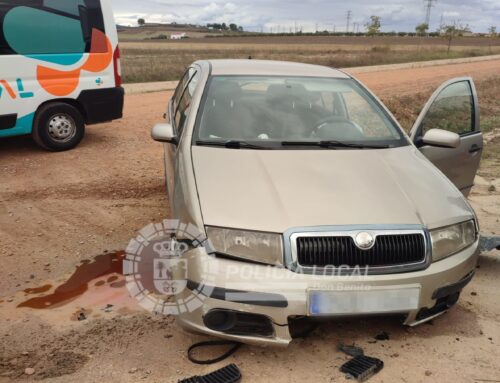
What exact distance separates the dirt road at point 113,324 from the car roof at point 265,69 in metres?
1.76

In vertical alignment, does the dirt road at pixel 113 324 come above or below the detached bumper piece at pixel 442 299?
below

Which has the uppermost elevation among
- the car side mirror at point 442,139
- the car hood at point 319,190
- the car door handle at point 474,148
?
the car side mirror at point 442,139

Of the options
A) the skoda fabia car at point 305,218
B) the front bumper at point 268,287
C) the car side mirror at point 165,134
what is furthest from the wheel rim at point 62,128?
the front bumper at point 268,287

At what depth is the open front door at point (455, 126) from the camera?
436 centimetres

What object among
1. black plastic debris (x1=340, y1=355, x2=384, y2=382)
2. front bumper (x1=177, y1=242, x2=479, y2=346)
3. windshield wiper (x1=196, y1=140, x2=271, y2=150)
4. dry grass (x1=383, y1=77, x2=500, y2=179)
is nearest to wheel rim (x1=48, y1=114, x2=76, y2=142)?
windshield wiper (x1=196, y1=140, x2=271, y2=150)

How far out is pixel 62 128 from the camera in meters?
7.53

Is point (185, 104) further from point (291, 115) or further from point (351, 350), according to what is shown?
point (351, 350)

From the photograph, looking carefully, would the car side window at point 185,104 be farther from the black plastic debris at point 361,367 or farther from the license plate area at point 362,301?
the black plastic debris at point 361,367

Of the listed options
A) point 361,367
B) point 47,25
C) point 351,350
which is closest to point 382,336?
point 351,350

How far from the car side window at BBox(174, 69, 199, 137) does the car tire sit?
3407mm

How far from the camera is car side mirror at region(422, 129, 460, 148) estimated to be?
3.92m

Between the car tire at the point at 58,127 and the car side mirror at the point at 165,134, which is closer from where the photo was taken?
the car side mirror at the point at 165,134

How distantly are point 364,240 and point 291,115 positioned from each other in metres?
1.60

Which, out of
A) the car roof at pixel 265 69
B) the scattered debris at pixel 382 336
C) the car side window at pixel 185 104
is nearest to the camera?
the scattered debris at pixel 382 336
